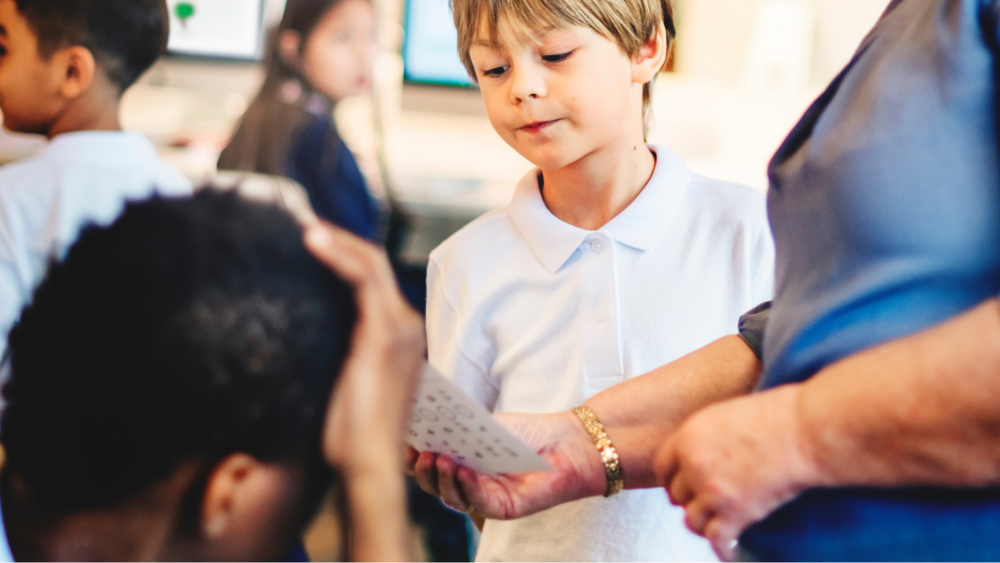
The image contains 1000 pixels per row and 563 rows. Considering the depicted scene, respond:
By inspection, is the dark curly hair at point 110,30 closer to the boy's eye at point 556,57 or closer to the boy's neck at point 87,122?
the boy's neck at point 87,122

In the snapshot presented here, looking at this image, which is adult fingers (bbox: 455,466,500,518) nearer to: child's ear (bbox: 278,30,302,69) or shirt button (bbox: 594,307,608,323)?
shirt button (bbox: 594,307,608,323)

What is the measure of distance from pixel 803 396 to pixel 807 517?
9cm

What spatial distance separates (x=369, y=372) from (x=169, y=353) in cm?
13

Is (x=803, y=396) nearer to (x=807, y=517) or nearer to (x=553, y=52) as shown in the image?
(x=807, y=517)

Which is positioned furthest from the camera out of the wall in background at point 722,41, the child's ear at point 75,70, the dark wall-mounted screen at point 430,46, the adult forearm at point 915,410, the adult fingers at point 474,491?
the wall in background at point 722,41

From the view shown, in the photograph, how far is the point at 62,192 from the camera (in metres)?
0.60

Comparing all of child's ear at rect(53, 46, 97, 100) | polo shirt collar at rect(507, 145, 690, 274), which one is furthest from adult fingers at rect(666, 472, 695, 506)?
child's ear at rect(53, 46, 97, 100)

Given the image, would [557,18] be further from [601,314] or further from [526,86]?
[601,314]

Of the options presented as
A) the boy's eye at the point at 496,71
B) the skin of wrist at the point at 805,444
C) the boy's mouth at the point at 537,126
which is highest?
the boy's eye at the point at 496,71

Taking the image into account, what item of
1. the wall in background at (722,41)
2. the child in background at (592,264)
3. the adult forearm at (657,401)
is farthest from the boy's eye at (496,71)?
the wall in background at (722,41)

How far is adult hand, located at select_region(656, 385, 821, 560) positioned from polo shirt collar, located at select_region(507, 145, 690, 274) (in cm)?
33

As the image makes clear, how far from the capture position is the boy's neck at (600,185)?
0.85 meters

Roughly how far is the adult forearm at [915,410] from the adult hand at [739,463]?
12 mm

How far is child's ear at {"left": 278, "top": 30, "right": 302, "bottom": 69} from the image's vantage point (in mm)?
635
